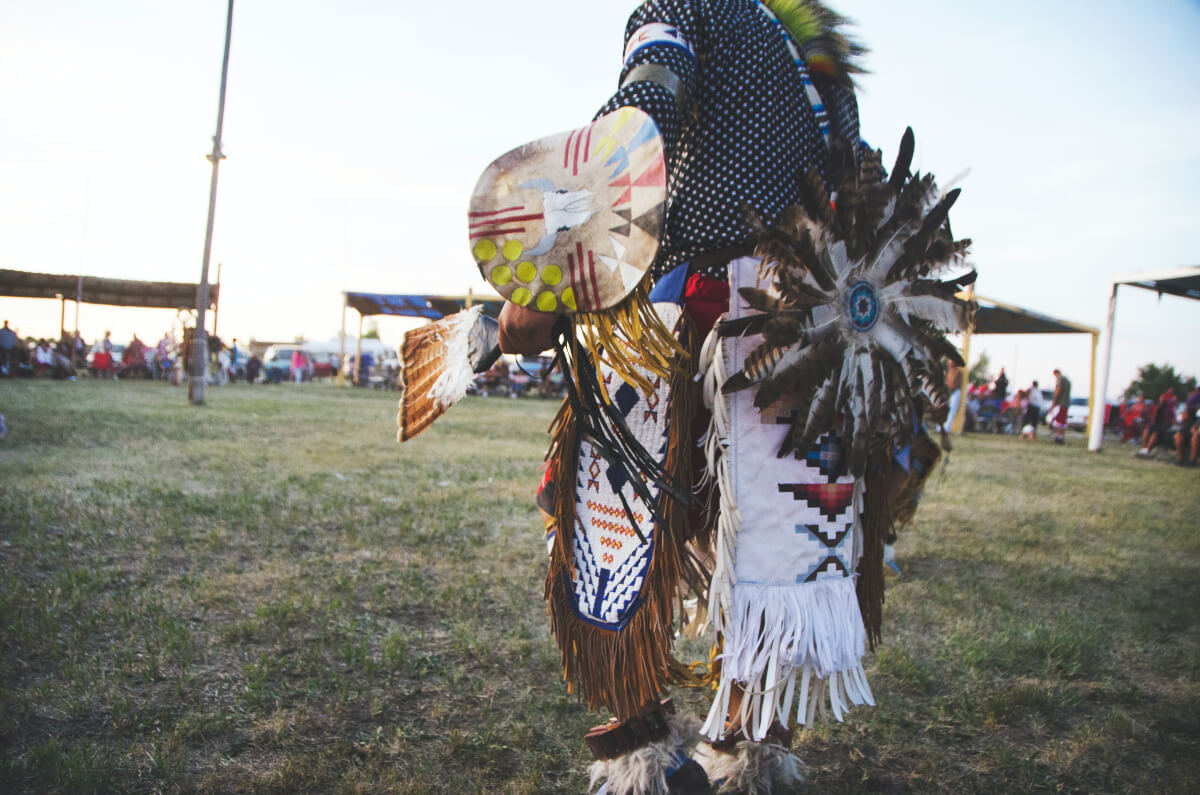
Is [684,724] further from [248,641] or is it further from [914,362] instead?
[248,641]

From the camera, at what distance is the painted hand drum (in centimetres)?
104

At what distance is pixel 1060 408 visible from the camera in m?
15.8

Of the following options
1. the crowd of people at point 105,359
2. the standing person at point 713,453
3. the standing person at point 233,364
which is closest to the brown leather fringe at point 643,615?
the standing person at point 713,453

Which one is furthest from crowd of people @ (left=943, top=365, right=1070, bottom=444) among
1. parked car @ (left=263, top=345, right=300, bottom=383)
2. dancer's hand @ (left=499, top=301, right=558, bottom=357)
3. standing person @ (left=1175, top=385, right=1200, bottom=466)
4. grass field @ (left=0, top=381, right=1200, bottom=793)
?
parked car @ (left=263, top=345, right=300, bottom=383)

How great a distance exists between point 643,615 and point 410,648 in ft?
4.29

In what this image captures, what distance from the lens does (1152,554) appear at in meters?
4.34

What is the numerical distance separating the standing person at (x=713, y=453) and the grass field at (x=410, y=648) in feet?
1.63

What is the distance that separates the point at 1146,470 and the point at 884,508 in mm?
10892

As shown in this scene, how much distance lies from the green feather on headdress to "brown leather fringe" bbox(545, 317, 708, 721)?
75cm

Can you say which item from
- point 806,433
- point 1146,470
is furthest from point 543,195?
point 1146,470

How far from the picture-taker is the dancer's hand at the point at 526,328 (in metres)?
1.19

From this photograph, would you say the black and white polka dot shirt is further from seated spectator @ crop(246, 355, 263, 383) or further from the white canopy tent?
seated spectator @ crop(246, 355, 263, 383)

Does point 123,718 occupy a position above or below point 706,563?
below

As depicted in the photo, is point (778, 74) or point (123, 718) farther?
point (123, 718)
